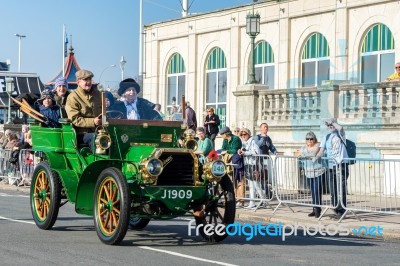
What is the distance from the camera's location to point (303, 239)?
14031 millimetres

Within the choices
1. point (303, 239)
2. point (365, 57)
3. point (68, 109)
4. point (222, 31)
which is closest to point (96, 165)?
point (68, 109)

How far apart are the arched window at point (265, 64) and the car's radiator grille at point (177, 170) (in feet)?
62.4

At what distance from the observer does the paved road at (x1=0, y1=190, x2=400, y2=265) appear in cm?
1112

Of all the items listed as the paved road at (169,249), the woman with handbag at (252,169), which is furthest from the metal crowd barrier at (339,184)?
the paved road at (169,249)

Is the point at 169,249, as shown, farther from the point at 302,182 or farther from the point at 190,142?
the point at 302,182

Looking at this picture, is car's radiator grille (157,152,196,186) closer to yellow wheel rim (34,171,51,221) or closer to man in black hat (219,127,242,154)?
yellow wheel rim (34,171,51,221)

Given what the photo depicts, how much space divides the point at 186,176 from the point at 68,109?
2.23 metres

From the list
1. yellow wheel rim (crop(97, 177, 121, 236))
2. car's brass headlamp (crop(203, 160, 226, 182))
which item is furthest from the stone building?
yellow wheel rim (crop(97, 177, 121, 236))

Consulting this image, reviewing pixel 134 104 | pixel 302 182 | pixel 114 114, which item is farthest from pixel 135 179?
pixel 302 182

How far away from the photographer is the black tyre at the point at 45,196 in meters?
13.9

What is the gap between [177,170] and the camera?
41.7 ft

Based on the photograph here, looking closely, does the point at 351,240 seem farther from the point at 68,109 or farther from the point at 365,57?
the point at 365,57

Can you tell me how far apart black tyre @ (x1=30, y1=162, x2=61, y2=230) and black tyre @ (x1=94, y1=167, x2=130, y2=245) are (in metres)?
1.27

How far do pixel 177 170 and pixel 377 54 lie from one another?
16204 millimetres
